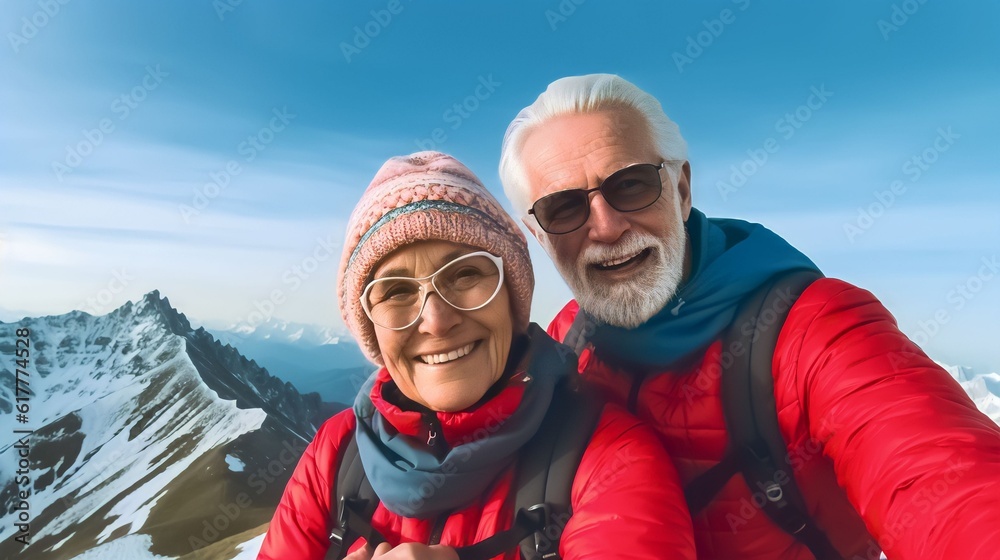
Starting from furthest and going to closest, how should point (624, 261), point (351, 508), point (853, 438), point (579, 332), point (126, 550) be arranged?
1. point (126, 550)
2. point (579, 332)
3. point (624, 261)
4. point (351, 508)
5. point (853, 438)

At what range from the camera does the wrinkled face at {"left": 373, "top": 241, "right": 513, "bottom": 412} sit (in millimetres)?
2764

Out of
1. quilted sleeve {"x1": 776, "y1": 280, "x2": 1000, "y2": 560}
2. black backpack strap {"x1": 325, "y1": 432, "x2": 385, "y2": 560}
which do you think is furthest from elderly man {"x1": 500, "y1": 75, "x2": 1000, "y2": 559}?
black backpack strap {"x1": 325, "y1": 432, "x2": 385, "y2": 560}

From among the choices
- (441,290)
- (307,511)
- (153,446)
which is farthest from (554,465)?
(153,446)

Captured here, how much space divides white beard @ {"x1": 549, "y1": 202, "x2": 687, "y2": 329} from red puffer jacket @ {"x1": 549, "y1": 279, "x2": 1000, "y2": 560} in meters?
0.36

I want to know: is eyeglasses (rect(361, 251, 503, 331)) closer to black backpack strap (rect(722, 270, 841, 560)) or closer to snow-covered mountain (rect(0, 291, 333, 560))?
black backpack strap (rect(722, 270, 841, 560))

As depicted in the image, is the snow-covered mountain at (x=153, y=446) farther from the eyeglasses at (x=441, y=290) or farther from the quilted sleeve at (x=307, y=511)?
the eyeglasses at (x=441, y=290)

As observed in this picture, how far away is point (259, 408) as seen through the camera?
126438mm

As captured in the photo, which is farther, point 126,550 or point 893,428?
point 126,550

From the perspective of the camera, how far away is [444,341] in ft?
9.08

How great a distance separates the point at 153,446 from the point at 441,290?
488ft

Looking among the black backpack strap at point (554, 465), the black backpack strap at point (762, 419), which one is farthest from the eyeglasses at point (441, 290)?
the black backpack strap at point (762, 419)

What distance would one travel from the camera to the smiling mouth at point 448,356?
279 cm

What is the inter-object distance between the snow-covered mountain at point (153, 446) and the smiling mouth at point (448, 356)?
43198 mm

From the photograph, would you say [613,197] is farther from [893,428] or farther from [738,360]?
[893,428]
